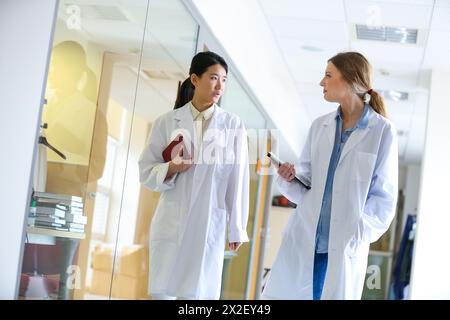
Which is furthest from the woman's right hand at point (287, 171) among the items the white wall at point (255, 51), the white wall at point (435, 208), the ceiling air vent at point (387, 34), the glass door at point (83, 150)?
the white wall at point (435, 208)

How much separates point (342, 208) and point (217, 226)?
0.58m

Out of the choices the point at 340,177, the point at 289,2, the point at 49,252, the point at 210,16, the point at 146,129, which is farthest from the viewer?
the point at 210,16

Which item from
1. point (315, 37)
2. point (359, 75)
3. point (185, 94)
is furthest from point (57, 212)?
point (315, 37)

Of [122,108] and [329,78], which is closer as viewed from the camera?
[329,78]

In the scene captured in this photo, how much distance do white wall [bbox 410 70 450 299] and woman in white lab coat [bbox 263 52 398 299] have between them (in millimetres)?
1639

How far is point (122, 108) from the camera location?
3.89 metres

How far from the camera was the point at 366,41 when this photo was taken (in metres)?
4.56

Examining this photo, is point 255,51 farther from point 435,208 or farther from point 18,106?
point 18,106

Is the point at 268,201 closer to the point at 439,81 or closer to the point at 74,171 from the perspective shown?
the point at 439,81

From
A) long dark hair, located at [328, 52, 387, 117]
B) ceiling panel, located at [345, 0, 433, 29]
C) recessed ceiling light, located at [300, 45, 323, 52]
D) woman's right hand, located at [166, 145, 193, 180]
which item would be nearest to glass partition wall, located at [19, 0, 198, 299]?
woman's right hand, located at [166, 145, 193, 180]

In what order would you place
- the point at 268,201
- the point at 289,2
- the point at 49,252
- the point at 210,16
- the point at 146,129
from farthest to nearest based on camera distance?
the point at 268,201
the point at 210,16
the point at 289,2
the point at 146,129
the point at 49,252

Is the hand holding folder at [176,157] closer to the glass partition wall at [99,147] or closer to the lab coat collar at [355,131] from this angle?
the glass partition wall at [99,147]
